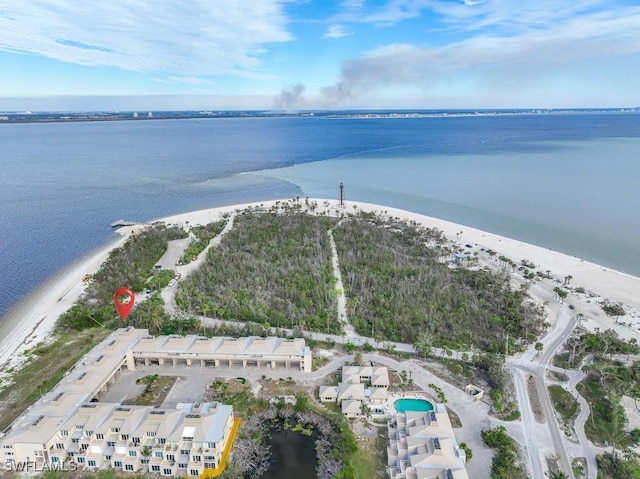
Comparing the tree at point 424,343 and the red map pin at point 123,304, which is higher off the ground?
the red map pin at point 123,304

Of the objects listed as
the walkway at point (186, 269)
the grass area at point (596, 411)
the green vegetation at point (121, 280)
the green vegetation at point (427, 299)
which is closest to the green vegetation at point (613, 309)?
the green vegetation at point (427, 299)

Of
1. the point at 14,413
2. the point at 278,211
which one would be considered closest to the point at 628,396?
the point at 14,413

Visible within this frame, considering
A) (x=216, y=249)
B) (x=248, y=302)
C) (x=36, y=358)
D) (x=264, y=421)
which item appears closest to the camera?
(x=264, y=421)

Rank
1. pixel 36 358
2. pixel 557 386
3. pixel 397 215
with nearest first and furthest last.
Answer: pixel 557 386 < pixel 36 358 < pixel 397 215

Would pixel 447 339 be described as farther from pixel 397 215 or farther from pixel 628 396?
pixel 397 215

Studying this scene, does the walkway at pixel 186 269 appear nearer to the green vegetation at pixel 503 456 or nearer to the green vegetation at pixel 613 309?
the green vegetation at pixel 503 456

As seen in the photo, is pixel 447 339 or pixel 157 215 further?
pixel 157 215

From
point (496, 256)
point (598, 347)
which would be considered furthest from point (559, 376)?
point (496, 256)
